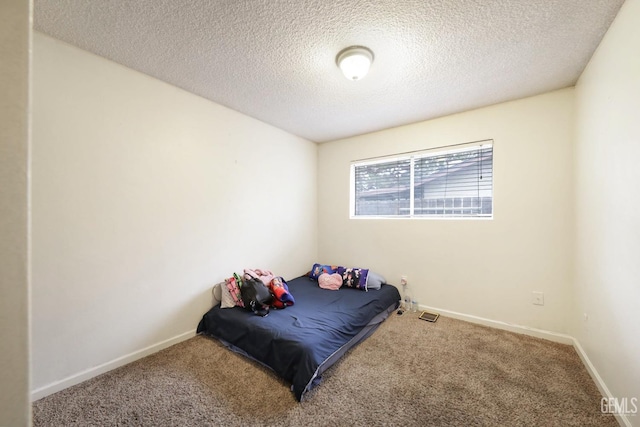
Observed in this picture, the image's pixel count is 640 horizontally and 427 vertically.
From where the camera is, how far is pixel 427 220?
292 cm

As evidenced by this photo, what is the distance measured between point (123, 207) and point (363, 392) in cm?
225

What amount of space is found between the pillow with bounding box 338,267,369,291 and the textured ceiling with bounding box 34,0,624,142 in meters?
1.99

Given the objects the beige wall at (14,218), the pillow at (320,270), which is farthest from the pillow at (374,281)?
the beige wall at (14,218)

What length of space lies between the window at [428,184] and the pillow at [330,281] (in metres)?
0.97

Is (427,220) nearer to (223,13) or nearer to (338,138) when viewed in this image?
(338,138)

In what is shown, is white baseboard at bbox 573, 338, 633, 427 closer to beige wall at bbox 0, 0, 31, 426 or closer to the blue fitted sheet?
the blue fitted sheet

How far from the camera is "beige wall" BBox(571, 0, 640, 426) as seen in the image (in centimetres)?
129

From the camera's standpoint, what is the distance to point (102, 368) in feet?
5.98

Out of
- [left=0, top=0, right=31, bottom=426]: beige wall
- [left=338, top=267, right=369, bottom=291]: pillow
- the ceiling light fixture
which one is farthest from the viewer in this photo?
[left=338, top=267, right=369, bottom=291]: pillow

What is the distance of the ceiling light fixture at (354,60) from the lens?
1.72m

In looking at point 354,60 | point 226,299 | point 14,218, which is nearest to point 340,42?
point 354,60

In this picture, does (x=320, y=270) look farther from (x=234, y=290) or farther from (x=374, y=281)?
(x=234, y=290)

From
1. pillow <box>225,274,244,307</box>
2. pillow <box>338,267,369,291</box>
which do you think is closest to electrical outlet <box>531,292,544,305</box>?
pillow <box>338,267,369,291</box>

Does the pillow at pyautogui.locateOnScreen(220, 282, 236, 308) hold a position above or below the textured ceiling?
below
